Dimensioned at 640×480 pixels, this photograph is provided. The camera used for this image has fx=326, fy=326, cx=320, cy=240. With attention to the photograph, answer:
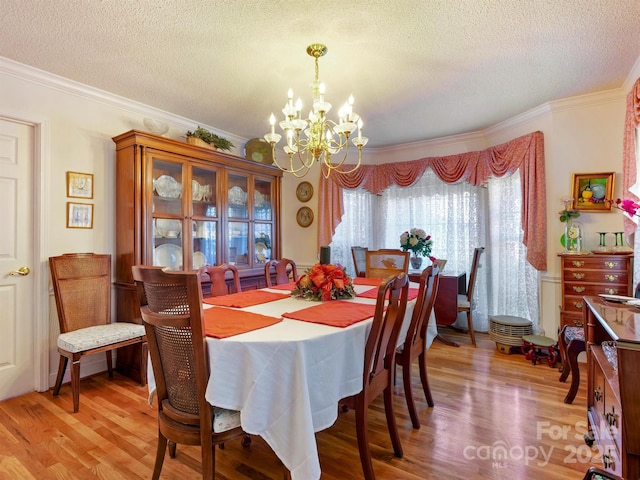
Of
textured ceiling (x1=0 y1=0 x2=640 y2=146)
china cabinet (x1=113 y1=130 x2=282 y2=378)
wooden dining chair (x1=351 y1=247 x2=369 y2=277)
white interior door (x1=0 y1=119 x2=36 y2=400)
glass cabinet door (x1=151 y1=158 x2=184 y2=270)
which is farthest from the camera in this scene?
wooden dining chair (x1=351 y1=247 x2=369 y2=277)

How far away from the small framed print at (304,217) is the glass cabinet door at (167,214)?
1905 mm

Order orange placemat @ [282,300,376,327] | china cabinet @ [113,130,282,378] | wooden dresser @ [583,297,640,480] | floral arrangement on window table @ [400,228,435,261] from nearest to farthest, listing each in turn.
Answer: wooden dresser @ [583,297,640,480] → orange placemat @ [282,300,376,327] → china cabinet @ [113,130,282,378] → floral arrangement on window table @ [400,228,435,261]

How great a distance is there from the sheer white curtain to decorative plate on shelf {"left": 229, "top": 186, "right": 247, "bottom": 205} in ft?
4.84

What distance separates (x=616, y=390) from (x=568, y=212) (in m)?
2.25

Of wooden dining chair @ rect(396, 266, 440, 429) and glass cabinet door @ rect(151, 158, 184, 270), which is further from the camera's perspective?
glass cabinet door @ rect(151, 158, 184, 270)

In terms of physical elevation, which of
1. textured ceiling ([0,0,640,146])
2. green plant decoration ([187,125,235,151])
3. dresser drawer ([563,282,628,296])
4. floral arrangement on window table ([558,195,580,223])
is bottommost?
dresser drawer ([563,282,628,296])

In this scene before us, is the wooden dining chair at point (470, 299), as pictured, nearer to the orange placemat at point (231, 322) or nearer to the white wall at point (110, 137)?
the white wall at point (110, 137)

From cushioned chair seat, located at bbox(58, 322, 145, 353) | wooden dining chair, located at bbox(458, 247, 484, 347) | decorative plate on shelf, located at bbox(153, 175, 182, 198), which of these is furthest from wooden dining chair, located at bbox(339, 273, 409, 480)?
decorative plate on shelf, located at bbox(153, 175, 182, 198)

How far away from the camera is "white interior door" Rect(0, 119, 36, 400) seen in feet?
7.85

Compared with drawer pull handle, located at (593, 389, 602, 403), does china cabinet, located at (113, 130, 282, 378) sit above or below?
above

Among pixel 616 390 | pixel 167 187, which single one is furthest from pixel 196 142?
pixel 616 390

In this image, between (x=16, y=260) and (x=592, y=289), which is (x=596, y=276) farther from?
(x=16, y=260)

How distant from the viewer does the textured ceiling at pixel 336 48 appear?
70.6 inches

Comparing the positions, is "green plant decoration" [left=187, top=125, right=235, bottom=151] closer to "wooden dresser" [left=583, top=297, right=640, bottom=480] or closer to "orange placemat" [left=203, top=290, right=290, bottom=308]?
"orange placemat" [left=203, top=290, right=290, bottom=308]
